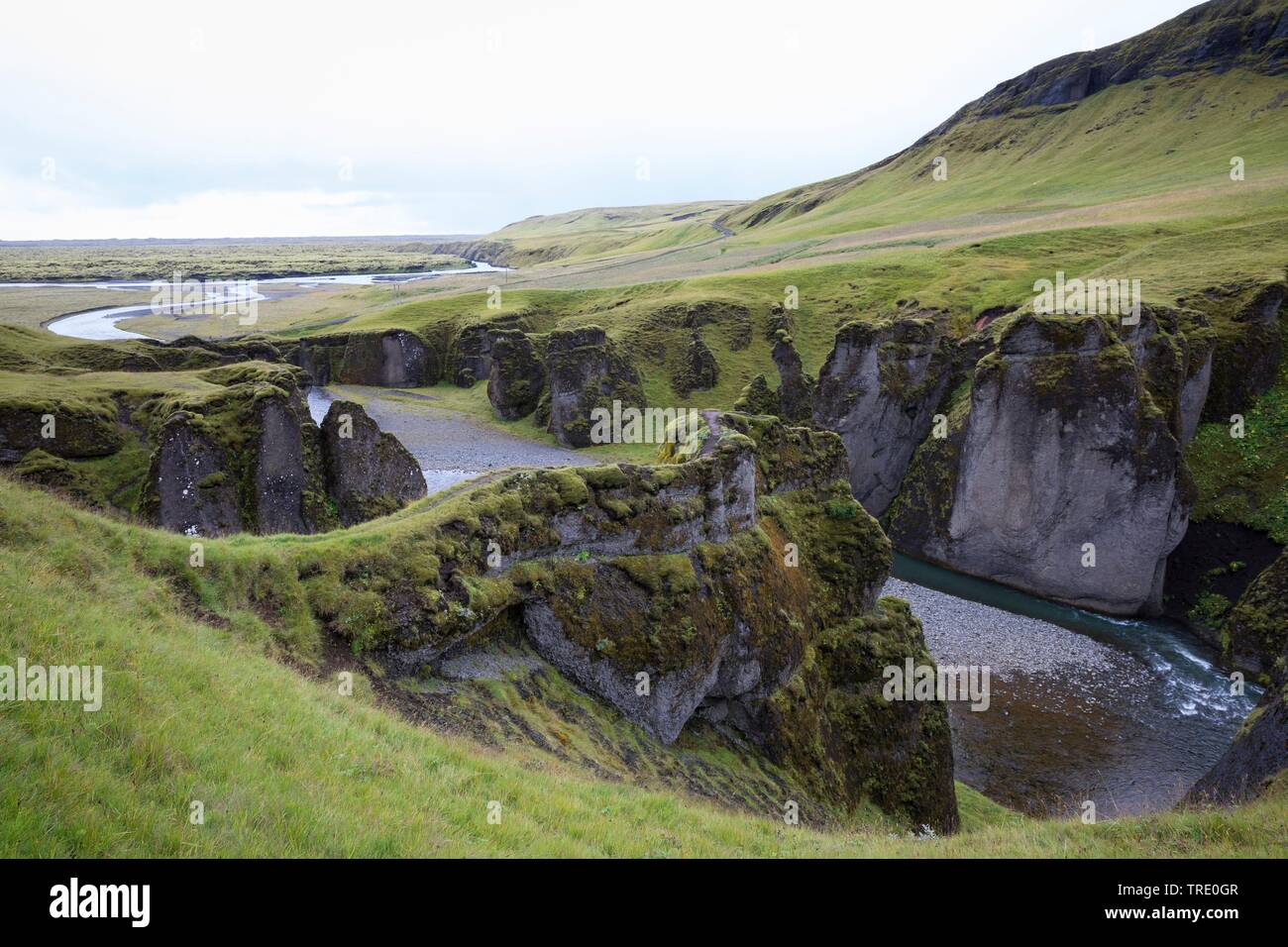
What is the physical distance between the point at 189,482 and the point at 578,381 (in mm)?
45517

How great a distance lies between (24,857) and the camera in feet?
→ 16.5

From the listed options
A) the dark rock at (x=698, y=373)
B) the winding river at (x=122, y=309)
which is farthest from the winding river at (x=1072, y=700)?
the winding river at (x=122, y=309)

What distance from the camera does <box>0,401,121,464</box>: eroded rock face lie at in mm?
31594

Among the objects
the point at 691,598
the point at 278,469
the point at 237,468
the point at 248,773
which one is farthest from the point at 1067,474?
the point at 248,773

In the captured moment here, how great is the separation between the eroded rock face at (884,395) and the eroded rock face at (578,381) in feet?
82.1

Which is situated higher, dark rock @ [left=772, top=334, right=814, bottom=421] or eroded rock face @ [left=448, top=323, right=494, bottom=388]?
eroded rock face @ [left=448, top=323, right=494, bottom=388]

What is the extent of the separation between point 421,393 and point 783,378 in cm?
4706

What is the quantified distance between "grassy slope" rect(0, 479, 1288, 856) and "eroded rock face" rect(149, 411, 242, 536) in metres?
16.6

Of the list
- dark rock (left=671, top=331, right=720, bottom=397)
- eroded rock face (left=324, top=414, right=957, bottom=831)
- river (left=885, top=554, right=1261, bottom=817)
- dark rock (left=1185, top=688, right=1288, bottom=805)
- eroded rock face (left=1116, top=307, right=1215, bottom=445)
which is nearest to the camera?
dark rock (left=1185, top=688, right=1288, bottom=805)

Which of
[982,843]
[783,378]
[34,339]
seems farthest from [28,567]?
[783,378]

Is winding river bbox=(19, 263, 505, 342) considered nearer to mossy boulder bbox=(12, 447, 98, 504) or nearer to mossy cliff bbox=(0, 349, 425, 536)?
mossy cliff bbox=(0, 349, 425, 536)

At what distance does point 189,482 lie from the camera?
94.6ft

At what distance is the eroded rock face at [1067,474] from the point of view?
40.7 m

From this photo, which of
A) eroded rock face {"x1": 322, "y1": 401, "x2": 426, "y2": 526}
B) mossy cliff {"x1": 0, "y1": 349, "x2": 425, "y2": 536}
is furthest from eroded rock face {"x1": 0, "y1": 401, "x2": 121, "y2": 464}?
eroded rock face {"x1": 322, "y1": 401, "x2": 426, "y2": 526}
